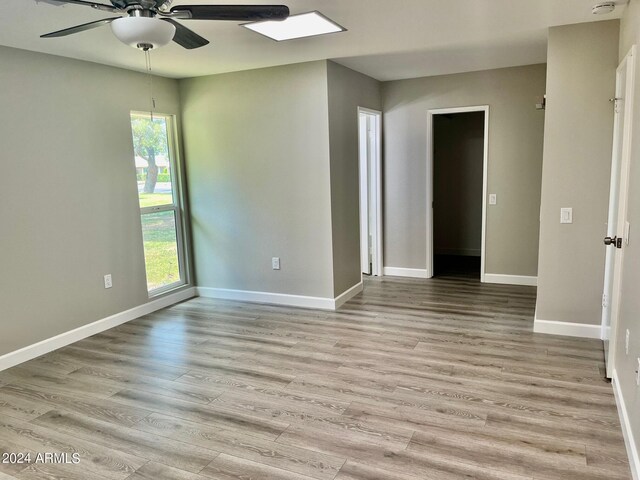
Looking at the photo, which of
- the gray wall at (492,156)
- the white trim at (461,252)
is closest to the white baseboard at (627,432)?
the gray wall at (492,156)

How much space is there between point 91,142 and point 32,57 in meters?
0.79

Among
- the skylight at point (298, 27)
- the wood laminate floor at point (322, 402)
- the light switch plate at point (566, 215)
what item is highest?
the skylight at point (298, 27)

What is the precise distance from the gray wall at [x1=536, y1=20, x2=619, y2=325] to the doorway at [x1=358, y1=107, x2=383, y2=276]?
7.87 feet

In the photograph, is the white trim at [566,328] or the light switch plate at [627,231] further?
the white trim at [566,328]

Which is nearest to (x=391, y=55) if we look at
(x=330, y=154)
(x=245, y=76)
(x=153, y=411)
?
(x=330, y=154)

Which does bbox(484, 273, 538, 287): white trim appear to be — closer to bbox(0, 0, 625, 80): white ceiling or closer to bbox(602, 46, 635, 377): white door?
bbox(602, 46, 635, 377): white door

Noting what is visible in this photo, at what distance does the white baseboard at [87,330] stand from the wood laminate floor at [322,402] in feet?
0.28

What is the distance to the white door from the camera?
→ 109 inches

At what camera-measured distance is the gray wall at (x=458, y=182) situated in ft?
23.4

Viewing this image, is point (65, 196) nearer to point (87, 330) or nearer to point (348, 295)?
point (87, 330)

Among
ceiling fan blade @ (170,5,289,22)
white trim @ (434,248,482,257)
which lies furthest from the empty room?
white trim @ (434,248,482,257)

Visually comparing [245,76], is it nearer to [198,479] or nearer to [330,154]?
[330,154]

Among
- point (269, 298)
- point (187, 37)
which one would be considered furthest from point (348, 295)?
point (187, 37)

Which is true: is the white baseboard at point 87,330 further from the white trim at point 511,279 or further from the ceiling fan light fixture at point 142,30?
the white trim at point 511,279
